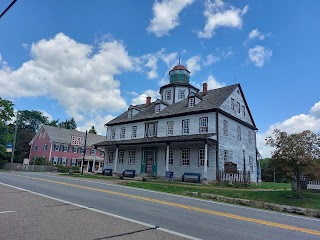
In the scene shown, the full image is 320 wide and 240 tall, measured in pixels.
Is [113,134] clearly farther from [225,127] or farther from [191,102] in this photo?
[225,127]

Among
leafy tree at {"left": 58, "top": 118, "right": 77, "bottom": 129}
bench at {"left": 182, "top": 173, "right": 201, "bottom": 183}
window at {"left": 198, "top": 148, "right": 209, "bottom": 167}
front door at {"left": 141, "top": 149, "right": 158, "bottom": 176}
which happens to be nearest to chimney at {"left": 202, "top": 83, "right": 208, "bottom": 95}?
window at {"left": 198, "top": 148, "right": 209, "bottom": 167}

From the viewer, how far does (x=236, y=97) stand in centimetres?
2806

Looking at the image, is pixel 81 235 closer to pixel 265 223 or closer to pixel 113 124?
pixel 265 223

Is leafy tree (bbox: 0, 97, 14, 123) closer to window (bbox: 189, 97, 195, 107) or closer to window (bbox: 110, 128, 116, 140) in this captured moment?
window (bbox: 110, 128, 116, 140)

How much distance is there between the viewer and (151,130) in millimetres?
29359

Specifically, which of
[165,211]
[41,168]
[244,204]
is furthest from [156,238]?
[41,168]

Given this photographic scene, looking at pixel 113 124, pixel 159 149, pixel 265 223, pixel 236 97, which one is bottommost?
pixel 265 223

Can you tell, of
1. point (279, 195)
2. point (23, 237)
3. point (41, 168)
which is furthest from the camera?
point (41, 168)

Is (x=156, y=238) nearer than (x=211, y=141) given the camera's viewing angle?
Yes

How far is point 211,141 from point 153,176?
7398 mm

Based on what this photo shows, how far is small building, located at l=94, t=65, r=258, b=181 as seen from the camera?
23562mm

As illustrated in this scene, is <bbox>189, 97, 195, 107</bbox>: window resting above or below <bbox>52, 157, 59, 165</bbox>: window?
above

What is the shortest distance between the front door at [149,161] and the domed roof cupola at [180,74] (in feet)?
33.7

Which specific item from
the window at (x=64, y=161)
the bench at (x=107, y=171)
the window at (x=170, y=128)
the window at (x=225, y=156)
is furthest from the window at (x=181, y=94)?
the window at (x=64, y=161)
